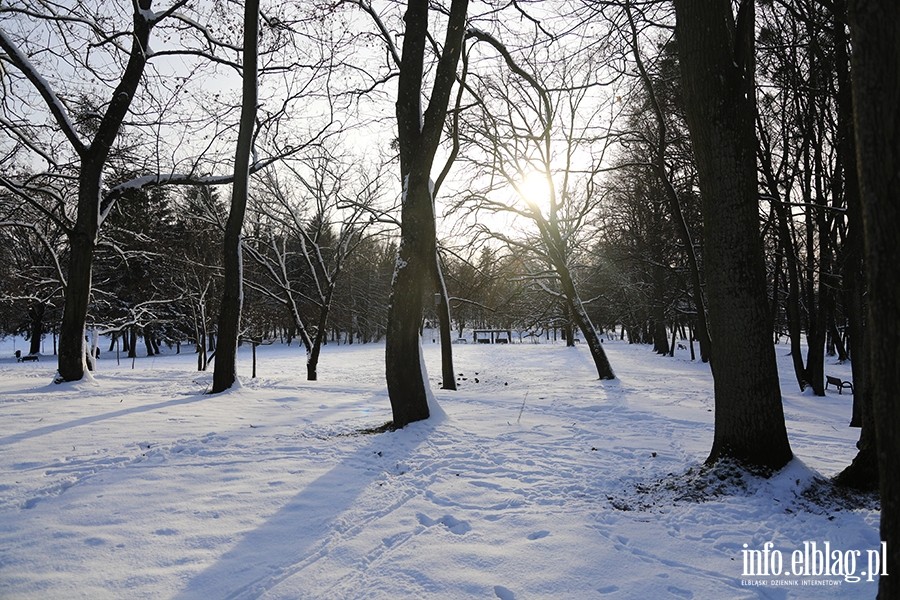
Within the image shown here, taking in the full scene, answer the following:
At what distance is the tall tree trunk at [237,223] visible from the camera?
28.8 ft

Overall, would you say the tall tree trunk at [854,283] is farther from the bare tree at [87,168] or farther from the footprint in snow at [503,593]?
the bare tree at [87,168]

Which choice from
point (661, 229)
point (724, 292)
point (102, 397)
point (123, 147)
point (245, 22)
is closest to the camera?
point (724, 292)

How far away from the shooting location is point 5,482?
3.69 m

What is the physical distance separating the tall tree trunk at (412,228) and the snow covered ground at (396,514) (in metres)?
0.55

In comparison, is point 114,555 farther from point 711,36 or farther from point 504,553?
point 711,36

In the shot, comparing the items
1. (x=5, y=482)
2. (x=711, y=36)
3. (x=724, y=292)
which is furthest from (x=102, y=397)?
(x=711, y=36)

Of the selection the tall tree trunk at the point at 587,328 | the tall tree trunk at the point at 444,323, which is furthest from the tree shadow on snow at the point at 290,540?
the tall tree trunk at the point at 587,328

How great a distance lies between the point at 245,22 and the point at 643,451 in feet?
33.3

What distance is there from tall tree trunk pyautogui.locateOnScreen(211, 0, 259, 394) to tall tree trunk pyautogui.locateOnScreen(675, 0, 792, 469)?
7.82m

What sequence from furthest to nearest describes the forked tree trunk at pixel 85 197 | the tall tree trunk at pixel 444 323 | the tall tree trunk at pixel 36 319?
the tall tree trunk at pixel 36 319 < the tall tree trunk at pixel 444 323 < the forked tree trunk at pixel 85 197

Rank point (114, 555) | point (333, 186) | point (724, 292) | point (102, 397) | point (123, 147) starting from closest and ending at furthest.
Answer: point (114, 555), point (724, 292), point (102, 397), point (123, 147), point (333, 186)

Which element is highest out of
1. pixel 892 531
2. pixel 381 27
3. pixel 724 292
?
pixel 381 27

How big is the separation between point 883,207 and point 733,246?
8.05ft

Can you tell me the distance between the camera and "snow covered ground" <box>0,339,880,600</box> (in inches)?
101
